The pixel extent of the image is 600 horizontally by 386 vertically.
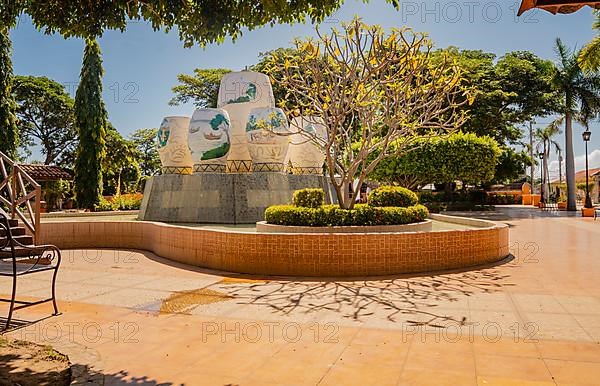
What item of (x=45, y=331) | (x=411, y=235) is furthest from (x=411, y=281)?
(x=45, y=331)

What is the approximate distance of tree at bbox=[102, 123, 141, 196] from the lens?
3297cm

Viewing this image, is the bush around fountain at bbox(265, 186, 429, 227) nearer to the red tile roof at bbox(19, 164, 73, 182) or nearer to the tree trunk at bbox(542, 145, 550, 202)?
the red tile roof at bbox(19, 164, 73, 182)

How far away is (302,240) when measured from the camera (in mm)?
7508

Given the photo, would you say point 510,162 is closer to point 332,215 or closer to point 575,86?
point 575,86

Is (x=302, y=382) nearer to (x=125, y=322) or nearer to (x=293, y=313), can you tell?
(x=293, y=313)

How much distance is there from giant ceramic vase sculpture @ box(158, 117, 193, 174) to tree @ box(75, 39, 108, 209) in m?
12.6

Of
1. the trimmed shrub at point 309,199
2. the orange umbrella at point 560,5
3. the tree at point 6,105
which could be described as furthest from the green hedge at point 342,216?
the tree at point 6,105

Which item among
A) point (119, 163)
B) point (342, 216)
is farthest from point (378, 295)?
point (119, 163)

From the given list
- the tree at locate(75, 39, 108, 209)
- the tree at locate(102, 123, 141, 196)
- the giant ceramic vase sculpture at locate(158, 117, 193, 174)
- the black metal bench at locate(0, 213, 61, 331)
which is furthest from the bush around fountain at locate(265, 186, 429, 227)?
the tree at locate(102, 123, 141, 196)

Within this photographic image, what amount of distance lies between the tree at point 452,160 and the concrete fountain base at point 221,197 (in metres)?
11.0

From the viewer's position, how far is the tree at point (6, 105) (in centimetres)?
2144

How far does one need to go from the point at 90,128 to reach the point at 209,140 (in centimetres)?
1457

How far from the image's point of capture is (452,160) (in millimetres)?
23141

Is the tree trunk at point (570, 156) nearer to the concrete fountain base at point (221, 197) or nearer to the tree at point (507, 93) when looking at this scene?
the tree at point (507, 93)
